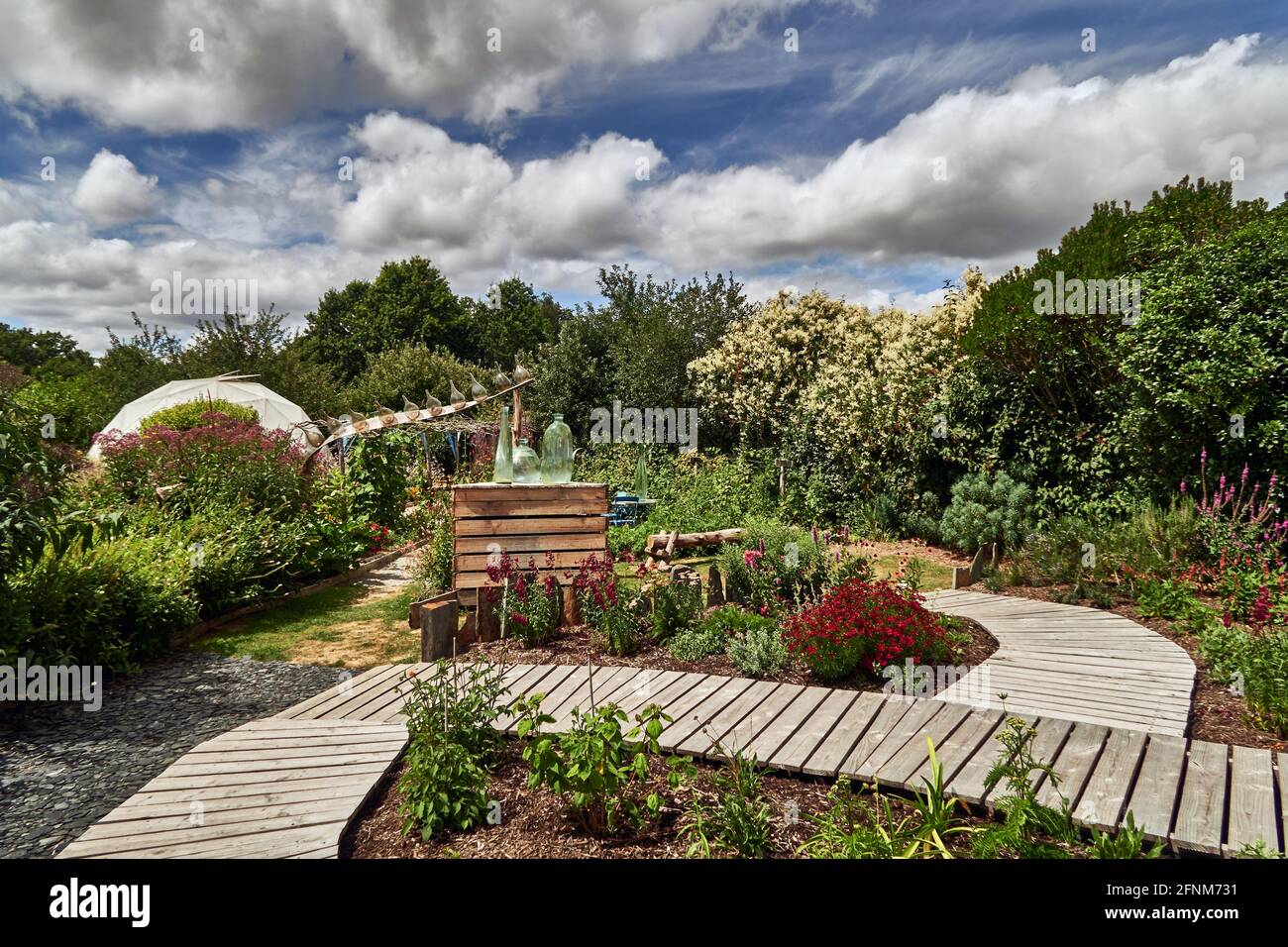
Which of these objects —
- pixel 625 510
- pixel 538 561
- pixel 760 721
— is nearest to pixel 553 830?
pixel 760 721

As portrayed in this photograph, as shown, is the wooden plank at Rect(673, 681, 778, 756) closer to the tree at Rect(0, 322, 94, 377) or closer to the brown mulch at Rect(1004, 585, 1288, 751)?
the brown mulch at Rect(1004, 585, 1288, 751)

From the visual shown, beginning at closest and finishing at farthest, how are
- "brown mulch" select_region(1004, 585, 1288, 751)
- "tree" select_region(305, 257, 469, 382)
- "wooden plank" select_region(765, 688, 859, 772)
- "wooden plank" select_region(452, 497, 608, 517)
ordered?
"wooden plank" select_region(765, 688, 859, 772) < "brown mulch" select_region(1004, 585, 1288, 751) < "wooden plank" select_region(452, 497, 608, 517) < "tree" select_region(305, 257, 469, 382)

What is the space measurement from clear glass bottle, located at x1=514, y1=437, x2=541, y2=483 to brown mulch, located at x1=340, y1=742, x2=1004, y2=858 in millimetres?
3625

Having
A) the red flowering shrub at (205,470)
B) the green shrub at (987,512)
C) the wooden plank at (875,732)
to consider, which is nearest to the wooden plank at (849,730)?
the wooden plank at (875,732)

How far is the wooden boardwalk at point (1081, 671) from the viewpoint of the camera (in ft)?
13.7

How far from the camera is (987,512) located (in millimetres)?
9664

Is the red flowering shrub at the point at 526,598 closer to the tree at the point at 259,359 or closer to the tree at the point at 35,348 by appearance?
the tree at the point at 259,359

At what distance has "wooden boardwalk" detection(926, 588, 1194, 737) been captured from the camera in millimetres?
4168

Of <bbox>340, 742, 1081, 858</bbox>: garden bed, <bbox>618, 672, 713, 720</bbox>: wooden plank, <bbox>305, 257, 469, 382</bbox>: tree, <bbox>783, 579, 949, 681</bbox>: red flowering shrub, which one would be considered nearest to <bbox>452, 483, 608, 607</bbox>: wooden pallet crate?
<bbox>618, 672, 713, 720</bbox>: wooden plank

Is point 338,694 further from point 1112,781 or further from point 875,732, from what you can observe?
point 1112,781

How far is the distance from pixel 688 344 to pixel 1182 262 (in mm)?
11055

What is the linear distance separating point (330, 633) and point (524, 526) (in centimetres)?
229
